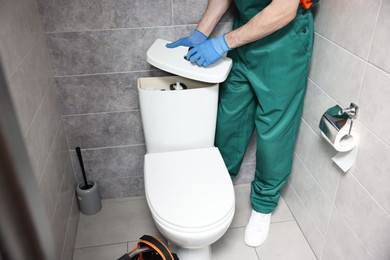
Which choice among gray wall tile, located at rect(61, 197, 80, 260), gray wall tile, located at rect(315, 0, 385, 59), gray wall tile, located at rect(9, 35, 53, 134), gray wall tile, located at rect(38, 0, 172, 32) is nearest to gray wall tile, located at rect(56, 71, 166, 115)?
gray wall tile, located at rect(9, 35, 53, 134)

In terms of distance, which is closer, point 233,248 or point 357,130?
point 357,130

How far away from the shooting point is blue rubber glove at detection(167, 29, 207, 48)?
1594mm

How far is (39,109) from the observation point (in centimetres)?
140

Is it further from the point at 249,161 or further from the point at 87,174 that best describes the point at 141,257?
the point at 249,161

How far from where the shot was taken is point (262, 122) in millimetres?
1628

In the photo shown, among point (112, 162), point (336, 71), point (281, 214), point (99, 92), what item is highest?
point (336, 71)

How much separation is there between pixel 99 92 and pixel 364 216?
1223mm

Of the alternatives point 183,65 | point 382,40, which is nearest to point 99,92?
point 183,65

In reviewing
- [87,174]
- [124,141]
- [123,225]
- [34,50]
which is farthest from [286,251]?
[34,50]

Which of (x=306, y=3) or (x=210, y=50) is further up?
(x=306, y=3)

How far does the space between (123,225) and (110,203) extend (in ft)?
0.64

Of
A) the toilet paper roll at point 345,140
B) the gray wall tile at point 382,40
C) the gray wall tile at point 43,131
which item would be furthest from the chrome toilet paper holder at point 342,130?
the gray wall tile at point 43,131

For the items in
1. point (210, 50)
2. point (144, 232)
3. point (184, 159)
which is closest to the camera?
point (210, 50)

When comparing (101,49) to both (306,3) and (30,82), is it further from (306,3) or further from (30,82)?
(306,3)
